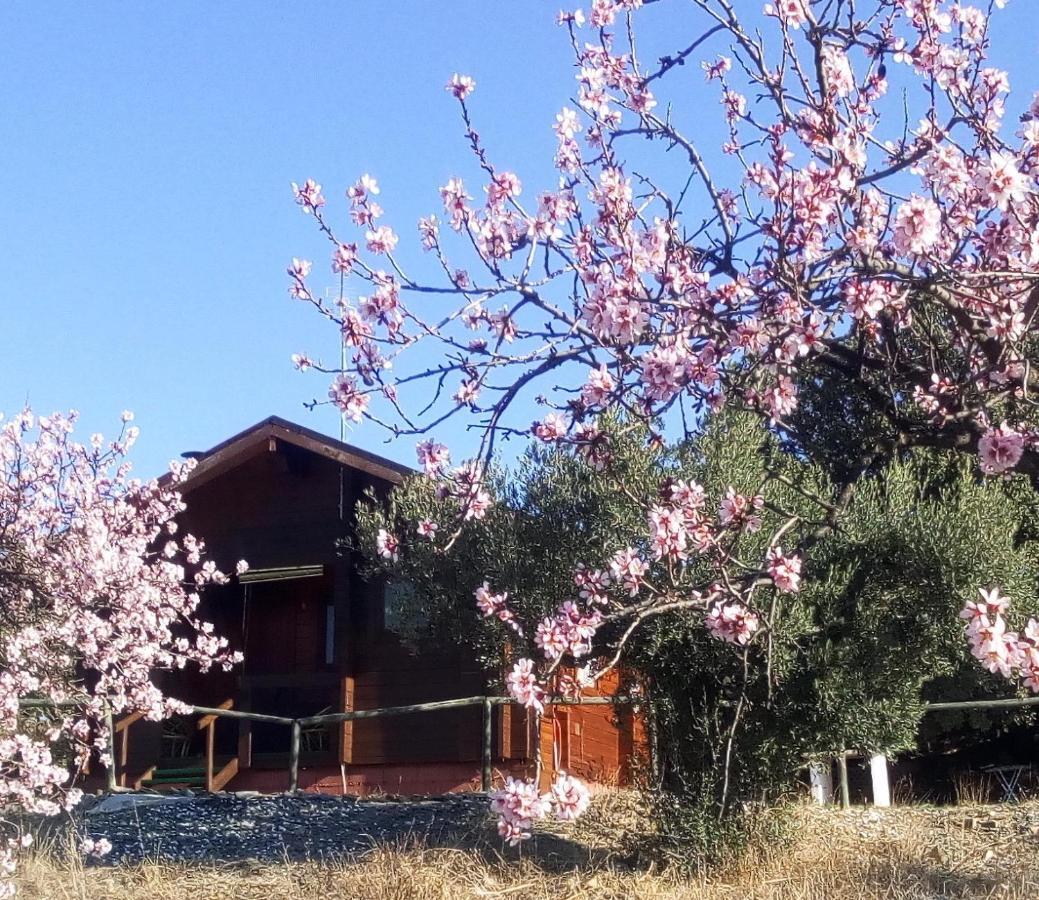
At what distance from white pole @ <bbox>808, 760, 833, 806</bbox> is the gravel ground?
2883 millimetres

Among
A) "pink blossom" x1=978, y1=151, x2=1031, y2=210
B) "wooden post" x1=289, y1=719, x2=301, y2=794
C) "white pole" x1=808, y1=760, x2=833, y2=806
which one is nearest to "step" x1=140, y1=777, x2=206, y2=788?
"wooden post" x1=289, y1=719, x2=301, y2=794

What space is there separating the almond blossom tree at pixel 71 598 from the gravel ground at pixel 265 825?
2.38ft

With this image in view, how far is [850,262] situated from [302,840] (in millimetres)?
7892

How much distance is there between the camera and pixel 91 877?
33.2 ft

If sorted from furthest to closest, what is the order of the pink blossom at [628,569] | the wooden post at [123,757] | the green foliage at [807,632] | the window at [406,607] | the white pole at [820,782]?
1. the wooden post at [123,757]
2. the window at [406,607]
3. the white pole at [820,782]
4. the green foliage at [807,632]
5. the pink blossom at [628,569]

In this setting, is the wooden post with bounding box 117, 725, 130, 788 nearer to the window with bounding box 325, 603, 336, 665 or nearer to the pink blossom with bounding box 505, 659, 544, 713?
the window with bounding box 325, 603, 336, 665

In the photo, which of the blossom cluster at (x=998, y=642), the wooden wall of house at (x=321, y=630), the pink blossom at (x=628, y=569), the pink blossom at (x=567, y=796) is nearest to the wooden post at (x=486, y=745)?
the wooden wall of house at (x=321, y=630)

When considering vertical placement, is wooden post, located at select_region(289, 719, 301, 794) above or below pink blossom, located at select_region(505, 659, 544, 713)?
below

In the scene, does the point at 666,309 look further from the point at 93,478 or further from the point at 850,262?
the point at 93,478

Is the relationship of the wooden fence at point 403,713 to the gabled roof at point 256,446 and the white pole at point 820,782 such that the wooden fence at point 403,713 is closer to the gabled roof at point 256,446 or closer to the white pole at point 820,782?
the white pole at point 820,782

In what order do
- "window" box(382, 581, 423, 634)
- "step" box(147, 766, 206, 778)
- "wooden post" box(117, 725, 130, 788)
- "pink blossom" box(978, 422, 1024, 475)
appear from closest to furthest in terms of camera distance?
"pink blossom" box(978, 422, 1024, 475) → "window" box(382, 581, 423, 634) → "wooden post" box(117, 725, 130, 788) → "step" box(147, 766, 206, 778)

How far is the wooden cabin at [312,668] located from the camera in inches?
602

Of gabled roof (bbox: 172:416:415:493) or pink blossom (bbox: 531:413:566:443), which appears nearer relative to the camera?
pink blossom (bbox: 531:413:566:443)

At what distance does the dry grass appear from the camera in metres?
8.70
